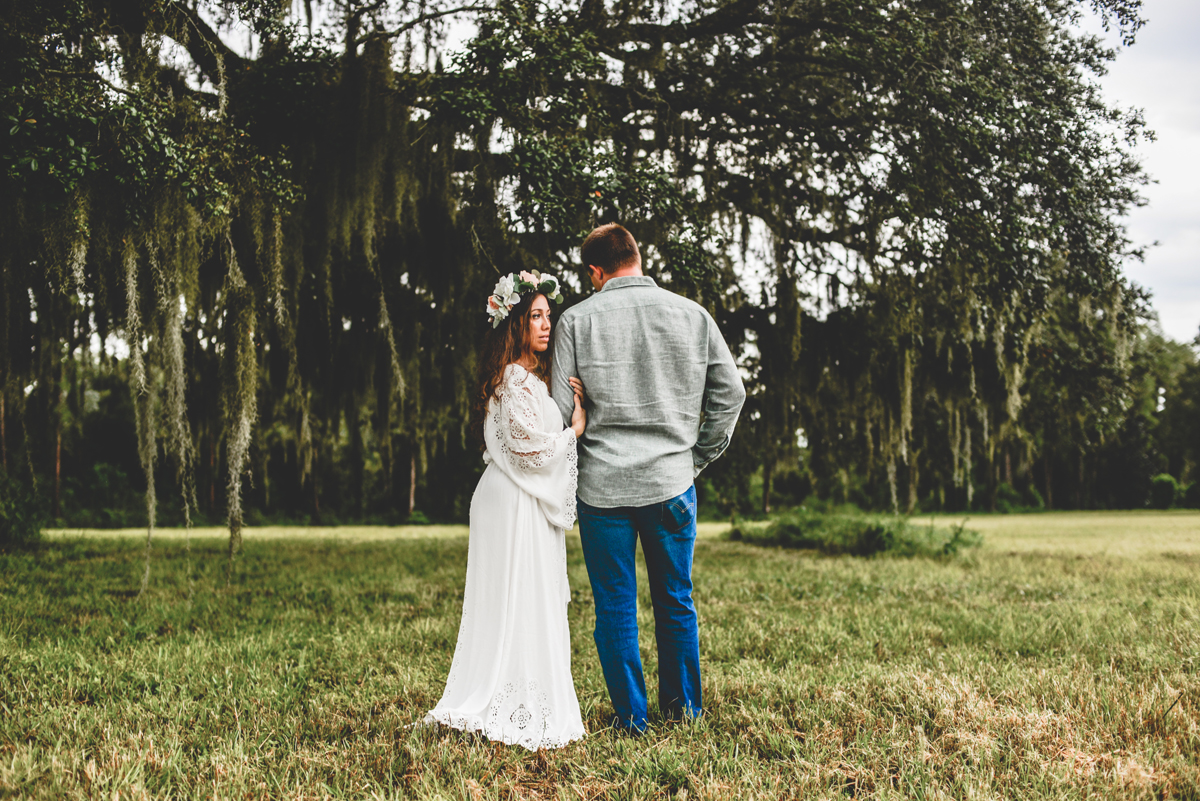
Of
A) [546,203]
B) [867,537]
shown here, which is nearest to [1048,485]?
[867,537]

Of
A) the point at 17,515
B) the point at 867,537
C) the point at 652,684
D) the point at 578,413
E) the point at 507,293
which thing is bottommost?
the point at 867,537

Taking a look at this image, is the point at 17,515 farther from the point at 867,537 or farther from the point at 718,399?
the point at 867,537

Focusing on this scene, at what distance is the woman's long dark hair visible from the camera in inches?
111

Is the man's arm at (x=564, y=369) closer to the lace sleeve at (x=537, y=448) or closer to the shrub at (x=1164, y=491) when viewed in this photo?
the lace sleeve at (x=537, y=448)

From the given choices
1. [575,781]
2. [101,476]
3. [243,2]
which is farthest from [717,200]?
[101,476]

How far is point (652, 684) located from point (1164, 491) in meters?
28.3

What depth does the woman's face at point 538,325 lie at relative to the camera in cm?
283

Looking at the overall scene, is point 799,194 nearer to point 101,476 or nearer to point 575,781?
point 575,781

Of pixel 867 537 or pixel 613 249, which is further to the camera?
pixel 867 537

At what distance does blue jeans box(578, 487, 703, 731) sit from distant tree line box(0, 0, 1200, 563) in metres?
2.84

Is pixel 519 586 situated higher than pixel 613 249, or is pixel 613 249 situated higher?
pixel 613 249

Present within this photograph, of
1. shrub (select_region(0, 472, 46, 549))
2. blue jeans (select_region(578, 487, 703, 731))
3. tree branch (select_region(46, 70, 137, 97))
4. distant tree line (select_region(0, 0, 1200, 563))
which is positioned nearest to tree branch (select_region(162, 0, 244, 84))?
distant tree line (select_region(0, 0, 1200, 563))

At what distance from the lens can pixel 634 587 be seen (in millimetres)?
2600

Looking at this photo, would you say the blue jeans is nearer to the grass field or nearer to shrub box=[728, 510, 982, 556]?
the grass field
